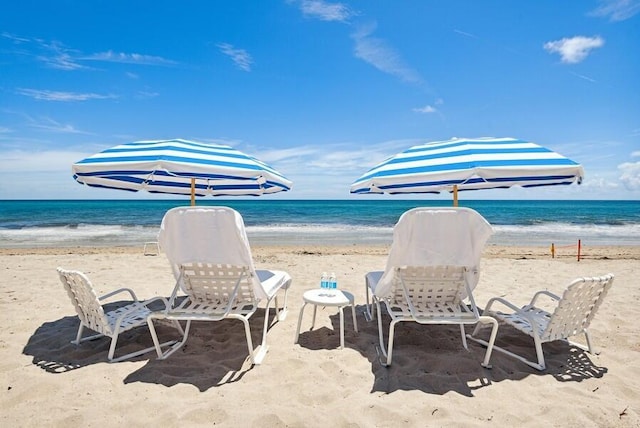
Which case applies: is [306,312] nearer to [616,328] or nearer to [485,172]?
[485,172]

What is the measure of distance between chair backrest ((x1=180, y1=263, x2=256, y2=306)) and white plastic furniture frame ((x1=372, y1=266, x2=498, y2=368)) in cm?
127

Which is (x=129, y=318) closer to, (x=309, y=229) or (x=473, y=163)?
(x=473, y=163)

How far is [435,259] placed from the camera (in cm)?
307

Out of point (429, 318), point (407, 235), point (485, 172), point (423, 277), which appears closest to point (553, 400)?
point (429, 318)

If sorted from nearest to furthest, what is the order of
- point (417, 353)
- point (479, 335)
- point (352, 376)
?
point (352, 376), point (417, 353), point (479, 335)

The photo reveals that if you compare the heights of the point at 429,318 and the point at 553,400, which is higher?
the point at 429,318

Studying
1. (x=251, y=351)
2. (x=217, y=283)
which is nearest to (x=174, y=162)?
(x=217, y=283)

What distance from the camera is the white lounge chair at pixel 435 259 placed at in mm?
2980

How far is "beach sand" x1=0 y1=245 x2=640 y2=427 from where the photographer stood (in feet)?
7.35

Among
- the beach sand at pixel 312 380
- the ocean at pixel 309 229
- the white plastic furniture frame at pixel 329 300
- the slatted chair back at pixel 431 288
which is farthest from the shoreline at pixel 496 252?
the slatted chair back at pixel 431 288

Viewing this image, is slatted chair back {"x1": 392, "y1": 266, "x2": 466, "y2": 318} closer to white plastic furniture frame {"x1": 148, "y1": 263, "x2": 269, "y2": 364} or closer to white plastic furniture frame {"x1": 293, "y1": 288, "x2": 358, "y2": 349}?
white plastic furniture frame {"x1": 293, "y1": 288, "x2": 358, "y2": 349}

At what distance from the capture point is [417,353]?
318 centimetres

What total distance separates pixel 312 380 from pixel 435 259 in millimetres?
1452

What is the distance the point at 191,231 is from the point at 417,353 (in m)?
2.34
